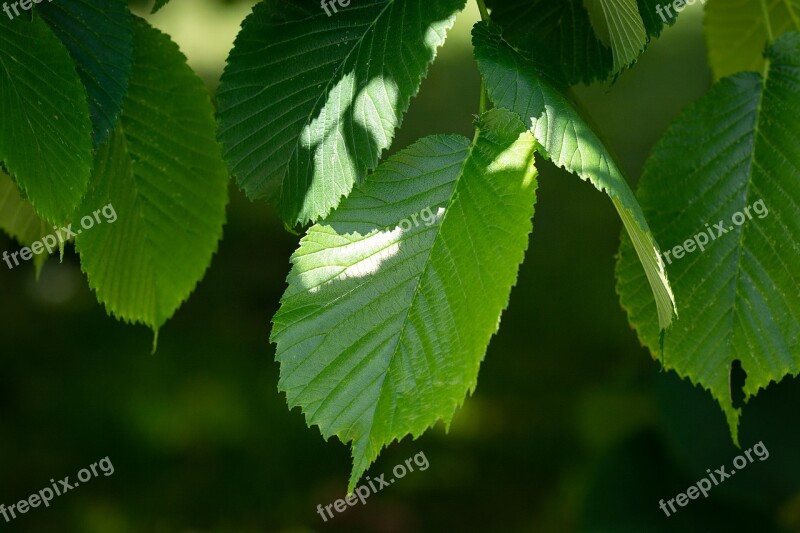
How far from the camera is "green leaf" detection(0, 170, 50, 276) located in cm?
94

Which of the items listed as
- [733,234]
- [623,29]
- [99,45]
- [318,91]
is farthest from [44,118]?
[733,234]

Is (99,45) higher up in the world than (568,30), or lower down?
higher up

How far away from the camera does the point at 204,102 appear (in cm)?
88

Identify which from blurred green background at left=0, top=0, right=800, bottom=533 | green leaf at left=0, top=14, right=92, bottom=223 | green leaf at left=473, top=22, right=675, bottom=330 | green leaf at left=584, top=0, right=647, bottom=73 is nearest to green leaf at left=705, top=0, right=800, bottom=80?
green leaf at left=584, top=0, right=647, bottom=73

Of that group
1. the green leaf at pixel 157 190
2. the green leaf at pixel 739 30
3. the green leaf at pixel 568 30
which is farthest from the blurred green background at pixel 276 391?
the green leaf at pixel 157 190

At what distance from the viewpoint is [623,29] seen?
73 cm

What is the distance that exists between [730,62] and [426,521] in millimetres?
2153

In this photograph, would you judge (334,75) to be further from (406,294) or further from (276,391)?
(276,391)

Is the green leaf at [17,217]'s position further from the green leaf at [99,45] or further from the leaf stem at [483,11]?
the leaf stem at [483,11]

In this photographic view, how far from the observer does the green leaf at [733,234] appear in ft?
2.53

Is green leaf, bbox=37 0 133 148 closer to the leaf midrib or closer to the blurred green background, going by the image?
the leaf midrib

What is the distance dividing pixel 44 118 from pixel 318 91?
0.74ft

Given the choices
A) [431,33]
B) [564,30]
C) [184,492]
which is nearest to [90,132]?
[431,33]

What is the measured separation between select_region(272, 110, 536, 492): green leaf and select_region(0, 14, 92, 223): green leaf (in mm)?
198
